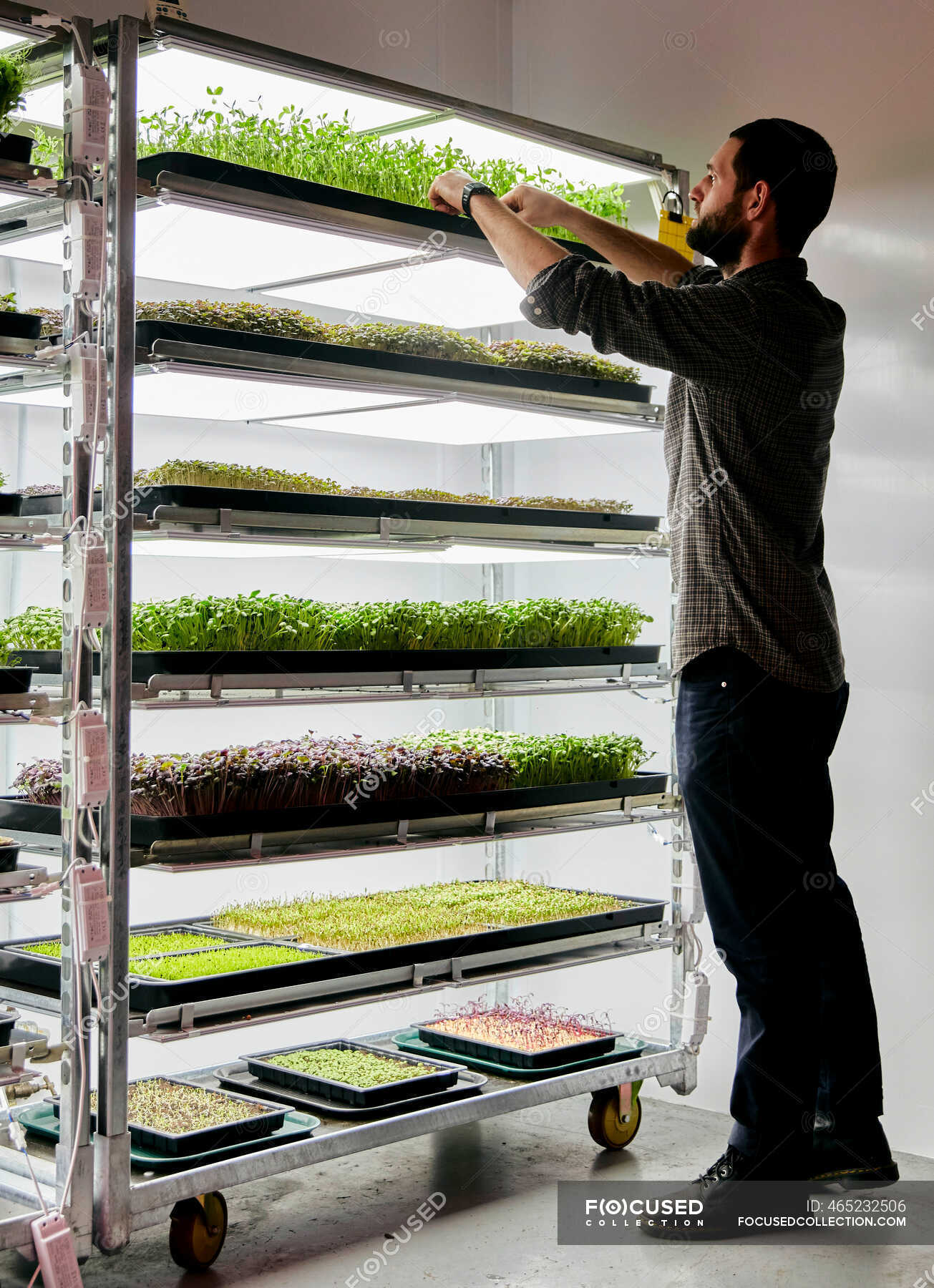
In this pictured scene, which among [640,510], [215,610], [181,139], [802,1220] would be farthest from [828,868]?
[181,139]

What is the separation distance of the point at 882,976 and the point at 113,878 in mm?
2333

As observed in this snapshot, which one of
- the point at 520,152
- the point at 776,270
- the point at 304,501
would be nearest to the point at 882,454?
the point at 776,270

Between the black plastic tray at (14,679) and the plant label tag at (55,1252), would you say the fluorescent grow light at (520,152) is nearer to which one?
the black plastic tray at (14,679)

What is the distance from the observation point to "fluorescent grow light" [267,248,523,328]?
149 inches

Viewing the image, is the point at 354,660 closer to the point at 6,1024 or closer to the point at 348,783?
the point at 348,783

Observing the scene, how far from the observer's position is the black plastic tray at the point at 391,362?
315cm

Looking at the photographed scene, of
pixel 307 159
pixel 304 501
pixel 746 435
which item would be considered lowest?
pixel 304 501

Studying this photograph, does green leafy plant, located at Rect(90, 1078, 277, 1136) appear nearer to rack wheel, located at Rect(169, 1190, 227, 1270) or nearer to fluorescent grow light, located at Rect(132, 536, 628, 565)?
rack wheel, located at Rect(169, 1190, 227, 1270)

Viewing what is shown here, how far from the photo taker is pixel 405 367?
142 inches

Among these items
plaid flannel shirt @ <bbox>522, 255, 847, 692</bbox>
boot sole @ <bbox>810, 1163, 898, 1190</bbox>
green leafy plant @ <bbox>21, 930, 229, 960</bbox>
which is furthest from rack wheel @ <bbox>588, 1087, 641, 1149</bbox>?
plaid flannel shirt @ <bbox>522, 255, 847, 692</bbox>

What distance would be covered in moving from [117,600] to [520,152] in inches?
76.9

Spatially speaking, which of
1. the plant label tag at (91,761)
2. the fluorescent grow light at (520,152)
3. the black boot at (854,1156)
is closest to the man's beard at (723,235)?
the fluorescent grow light at (520,152)

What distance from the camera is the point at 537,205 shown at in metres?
3.61

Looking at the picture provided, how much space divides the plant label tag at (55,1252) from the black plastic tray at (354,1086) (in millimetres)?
853
